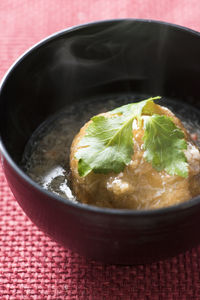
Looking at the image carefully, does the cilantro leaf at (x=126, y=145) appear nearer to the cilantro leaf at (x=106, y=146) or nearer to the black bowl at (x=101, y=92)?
the cilantro leaf at (x=106, y=146)

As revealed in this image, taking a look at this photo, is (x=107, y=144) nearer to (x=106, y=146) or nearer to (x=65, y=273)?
(x=106, y=146)

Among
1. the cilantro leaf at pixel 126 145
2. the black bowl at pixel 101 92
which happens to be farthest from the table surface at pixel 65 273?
the cilantro leaf at pixel 126 145

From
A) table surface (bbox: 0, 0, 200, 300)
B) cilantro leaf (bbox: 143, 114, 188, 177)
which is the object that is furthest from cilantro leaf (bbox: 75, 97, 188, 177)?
table surface (bbox: 0, 0, 200, 300)

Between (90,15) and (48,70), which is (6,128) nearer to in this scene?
(48,70)

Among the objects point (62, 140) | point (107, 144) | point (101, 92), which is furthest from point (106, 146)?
point (101, 92)

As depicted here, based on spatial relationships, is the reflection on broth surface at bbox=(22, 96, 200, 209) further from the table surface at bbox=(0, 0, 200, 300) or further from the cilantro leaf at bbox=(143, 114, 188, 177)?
the table surface at bbox=(0, 0, 200, 300)

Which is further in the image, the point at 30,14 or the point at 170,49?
the point at 30,14

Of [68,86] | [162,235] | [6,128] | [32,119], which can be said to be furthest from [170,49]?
[162,235]
